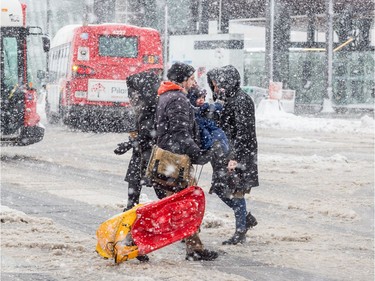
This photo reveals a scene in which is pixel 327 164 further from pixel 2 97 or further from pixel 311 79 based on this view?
pixel 311 79

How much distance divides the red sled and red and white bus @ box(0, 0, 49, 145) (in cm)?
1078

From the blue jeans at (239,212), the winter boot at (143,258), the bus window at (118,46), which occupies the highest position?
the bus window at (118,46)

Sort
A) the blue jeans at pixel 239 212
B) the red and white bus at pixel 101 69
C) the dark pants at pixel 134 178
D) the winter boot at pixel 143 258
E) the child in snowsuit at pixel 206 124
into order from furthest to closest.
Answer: the red and white bus at pixel 101 69
the dark pants at pixel 134 178
the blue jeans at pixel 239 212
the child in snowsuit at pixel 206 124
the winter boot at pixel 143 258

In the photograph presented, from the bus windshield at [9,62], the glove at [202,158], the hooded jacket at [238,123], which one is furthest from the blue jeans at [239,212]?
the bus windshield at [9,62]

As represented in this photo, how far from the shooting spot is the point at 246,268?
7355mm

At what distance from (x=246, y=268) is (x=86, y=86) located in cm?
1914

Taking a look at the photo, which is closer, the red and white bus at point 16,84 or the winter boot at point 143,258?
the winter boot at point 143,258

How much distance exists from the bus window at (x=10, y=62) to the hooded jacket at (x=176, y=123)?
10997mm

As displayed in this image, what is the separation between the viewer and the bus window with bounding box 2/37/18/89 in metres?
18.1

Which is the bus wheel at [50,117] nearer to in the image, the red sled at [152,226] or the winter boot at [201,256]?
the winter boot at [201,256]

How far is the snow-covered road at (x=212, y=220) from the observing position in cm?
725

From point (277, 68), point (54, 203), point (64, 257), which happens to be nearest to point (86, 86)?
point (54, 203)

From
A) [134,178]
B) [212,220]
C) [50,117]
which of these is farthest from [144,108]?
[50,117]

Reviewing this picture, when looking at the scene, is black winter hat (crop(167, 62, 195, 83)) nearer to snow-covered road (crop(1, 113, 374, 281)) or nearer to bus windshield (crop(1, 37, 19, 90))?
snow-covered road (crop(1, 113, 374, 281))
